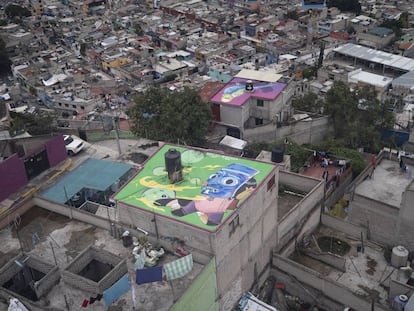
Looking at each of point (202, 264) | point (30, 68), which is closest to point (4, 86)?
point (30, 68)

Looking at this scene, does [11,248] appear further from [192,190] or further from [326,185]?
[326,185]

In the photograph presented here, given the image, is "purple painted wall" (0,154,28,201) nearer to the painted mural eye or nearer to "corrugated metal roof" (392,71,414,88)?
the painted mural eye

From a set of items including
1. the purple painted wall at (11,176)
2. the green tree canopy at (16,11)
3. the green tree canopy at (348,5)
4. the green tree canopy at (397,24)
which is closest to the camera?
the purple painted wall at (11,176)

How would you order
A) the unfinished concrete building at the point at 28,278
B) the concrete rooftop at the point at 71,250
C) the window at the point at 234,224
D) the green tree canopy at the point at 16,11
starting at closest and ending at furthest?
1. the concrete rooftop at the point at 71,250
2. the window at the point at 234,224
3. the unfinished concrete building at the point at 28,278
4. the green tree canopy at the point at 16,11

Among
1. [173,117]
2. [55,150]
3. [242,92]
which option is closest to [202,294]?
[55,150]

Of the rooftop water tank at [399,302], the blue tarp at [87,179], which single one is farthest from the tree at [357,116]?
the blue tarp at [87,179]

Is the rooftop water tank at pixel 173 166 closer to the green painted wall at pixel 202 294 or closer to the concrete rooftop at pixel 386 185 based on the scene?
the green painted wall at pixel 202 294
